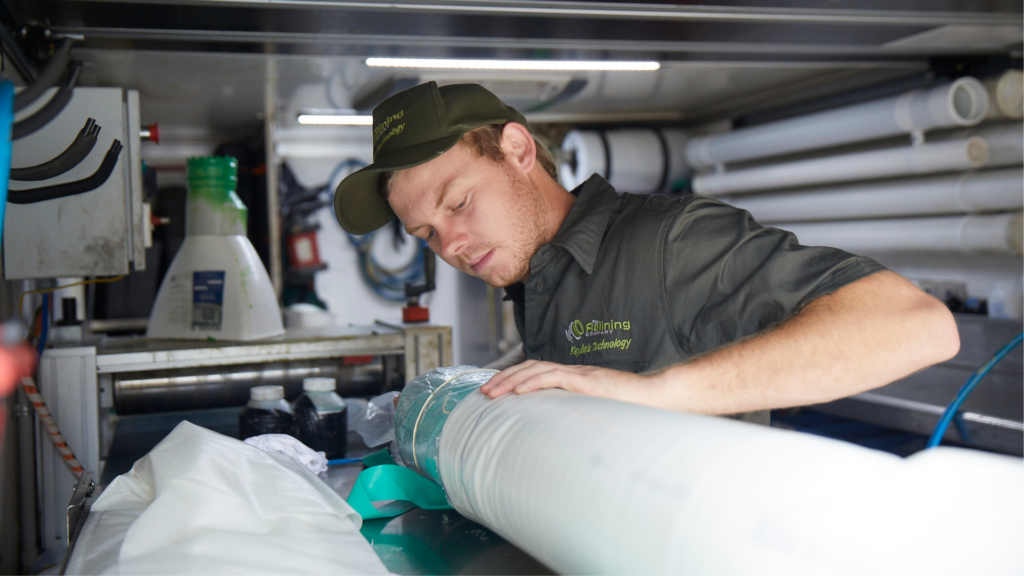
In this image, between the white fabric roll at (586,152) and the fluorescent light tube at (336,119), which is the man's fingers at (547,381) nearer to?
the fluorescent light tube at (336,119)

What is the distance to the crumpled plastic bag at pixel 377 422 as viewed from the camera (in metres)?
1.65

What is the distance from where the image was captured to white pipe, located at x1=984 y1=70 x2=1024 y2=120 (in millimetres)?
2869

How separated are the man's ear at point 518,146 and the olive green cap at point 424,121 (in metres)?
0.02

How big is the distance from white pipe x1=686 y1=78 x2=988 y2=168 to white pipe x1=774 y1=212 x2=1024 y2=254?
400 millimetres

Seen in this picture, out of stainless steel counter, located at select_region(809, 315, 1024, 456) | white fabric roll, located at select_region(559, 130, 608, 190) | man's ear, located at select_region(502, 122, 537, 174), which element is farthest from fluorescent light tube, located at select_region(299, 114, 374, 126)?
stainless steel counter, located at select_region(809, 315, 1024, 456)

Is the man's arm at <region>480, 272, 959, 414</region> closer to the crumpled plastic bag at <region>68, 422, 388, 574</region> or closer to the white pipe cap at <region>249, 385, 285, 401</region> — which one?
the crumpled plastic bag at <region>68, 422, 388, 574</region>

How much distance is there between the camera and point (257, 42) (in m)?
2.25

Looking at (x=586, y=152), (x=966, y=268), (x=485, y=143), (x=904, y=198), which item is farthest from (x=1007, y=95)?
(x=485, y=143)

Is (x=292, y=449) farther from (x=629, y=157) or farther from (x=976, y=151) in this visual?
(x=629, y=157)

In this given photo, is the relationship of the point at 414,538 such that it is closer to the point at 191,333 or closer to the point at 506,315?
the point at 191,333

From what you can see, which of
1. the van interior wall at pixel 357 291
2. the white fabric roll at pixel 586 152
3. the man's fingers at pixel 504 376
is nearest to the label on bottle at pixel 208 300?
the man's fingers at pixel 504 376

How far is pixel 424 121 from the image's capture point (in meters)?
Result: 1.34

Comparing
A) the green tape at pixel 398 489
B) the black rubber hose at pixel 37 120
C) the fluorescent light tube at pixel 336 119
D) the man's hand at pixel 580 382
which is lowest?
the green tape at pixel 398 489

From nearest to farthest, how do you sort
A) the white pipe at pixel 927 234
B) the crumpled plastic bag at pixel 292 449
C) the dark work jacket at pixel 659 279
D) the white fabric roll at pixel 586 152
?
the dark work jacket at pixel 659 279
the crumpled plastic bag at pixel 292 449
the white pipe at pixel 927 234
the white fabric roll at pixel 586 152
